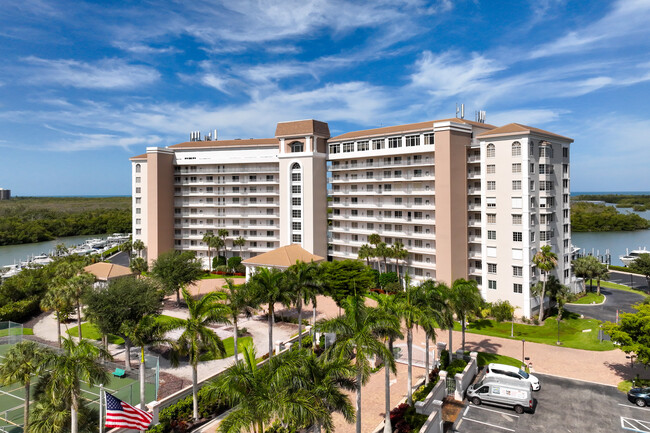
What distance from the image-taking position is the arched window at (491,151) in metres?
47.7

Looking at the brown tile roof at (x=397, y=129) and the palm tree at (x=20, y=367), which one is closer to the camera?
the palm tree at (x=20, y=367)

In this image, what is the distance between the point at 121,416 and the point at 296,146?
51.8 m

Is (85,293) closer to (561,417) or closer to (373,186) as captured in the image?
A: (561,417)

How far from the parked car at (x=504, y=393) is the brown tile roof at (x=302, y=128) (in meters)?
45.3

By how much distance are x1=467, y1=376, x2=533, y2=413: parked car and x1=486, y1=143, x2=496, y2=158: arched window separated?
29.0 m

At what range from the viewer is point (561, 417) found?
24.0 m

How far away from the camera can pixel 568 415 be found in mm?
24234

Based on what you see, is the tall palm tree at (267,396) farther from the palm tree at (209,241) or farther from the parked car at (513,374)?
the palm tree at (209,241)

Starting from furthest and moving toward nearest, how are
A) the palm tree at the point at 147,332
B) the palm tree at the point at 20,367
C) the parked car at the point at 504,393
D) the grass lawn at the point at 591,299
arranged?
the grass lawn at the point at 591,299 → the parked car at the point at 504,393 → the palm tree at the point at 147,332 → the palm tree at the point at 20,367

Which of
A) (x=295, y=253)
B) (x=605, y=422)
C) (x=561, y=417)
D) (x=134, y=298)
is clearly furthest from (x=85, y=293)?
(x=605, y=422)

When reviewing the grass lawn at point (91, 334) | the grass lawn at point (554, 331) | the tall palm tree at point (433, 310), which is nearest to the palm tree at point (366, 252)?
the grass lawn at point (554, 331)

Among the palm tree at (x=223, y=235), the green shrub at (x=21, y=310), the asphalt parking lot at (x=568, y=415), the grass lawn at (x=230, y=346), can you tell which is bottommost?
the asphalt parking lot at (x=568, y=415)

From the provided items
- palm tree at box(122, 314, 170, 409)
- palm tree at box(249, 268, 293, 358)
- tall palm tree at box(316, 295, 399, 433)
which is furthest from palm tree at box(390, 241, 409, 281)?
palm tree at box(122, 314, 170, 409)

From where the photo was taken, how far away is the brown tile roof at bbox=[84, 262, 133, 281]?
46178 millimetres
